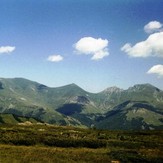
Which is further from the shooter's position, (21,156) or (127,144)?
(127,144)

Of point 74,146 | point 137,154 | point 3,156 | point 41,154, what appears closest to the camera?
point 3,156

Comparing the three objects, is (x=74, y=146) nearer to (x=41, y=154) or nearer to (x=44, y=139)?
(x=44, y=139)

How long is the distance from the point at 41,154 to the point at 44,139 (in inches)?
709

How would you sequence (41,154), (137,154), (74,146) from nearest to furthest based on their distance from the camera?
(41,154)
(137,154)
(74,146)

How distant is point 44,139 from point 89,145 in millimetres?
10262

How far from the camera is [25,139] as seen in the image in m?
70.6

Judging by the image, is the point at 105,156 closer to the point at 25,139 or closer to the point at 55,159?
the point at 55,159

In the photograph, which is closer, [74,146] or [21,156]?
[21,156]

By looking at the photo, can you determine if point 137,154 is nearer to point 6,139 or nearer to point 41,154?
point 41,154

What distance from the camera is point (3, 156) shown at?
165 ft

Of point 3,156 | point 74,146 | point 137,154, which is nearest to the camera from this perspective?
point 3,156

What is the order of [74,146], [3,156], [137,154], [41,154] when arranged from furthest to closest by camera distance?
[74,146]
[137,154]
[41,154]
[3,156]

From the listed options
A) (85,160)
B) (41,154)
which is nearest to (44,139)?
(41,154)

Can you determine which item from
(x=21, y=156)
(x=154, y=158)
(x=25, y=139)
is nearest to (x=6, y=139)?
(x=25, y=139)
